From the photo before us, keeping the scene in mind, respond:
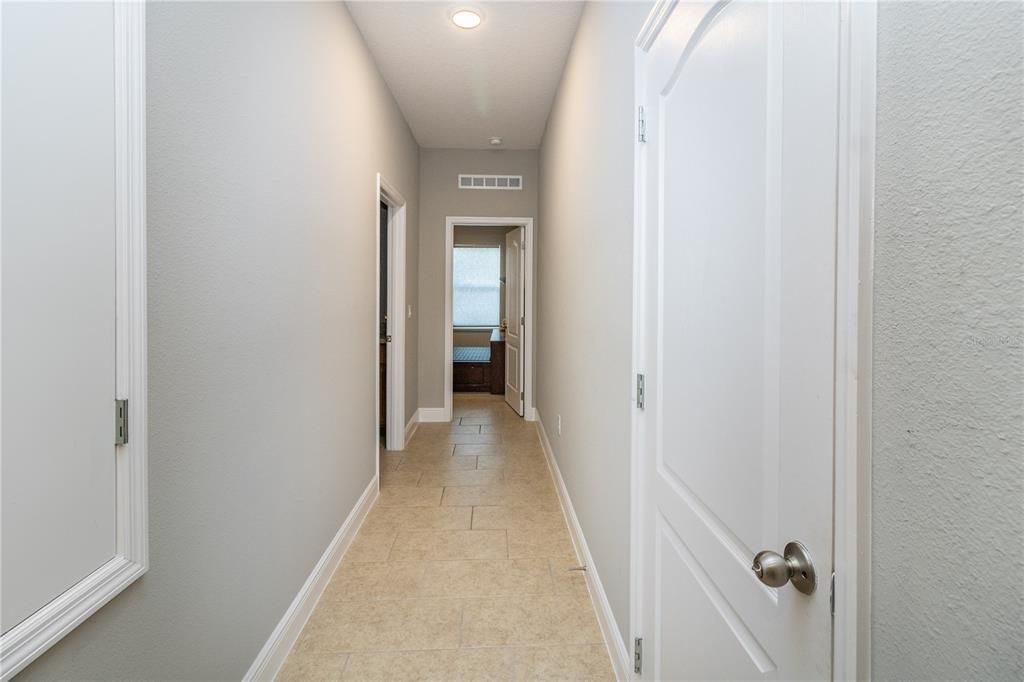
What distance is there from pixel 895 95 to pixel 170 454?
4.80 ft

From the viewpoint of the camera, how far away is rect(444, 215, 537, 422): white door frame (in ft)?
17.3

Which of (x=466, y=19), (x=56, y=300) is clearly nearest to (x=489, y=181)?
(x=466, y=19)

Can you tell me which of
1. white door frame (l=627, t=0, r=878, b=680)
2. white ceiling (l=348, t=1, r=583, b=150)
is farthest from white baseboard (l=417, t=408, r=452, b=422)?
white door frame (l=627, t=0, r=878, b=680)

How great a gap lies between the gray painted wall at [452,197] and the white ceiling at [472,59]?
612 millimetres

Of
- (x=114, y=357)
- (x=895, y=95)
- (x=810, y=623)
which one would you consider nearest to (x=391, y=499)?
(x=114, y=357)

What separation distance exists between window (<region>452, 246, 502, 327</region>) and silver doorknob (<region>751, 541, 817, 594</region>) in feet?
26.8

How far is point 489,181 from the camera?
206 inches

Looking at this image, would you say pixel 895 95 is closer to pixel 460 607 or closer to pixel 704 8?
pixel 704 8

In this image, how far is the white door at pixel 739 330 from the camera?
639 millimetres

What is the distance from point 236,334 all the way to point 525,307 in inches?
158

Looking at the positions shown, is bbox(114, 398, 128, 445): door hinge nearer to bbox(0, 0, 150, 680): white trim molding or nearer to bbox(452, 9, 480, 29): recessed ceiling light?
bbox(0, 0, 150, 680): white trim molding

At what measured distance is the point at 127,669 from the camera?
3.46 feet

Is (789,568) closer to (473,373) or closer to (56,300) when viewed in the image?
(56,300)

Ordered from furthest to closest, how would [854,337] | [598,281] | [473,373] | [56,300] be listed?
[473,373], [598,281], [56,300], [854,337]
